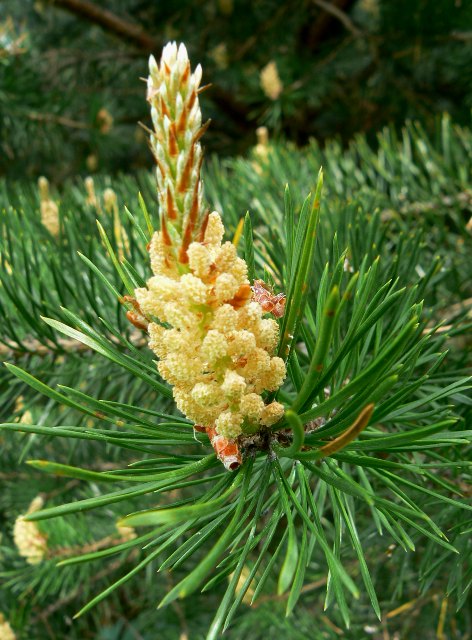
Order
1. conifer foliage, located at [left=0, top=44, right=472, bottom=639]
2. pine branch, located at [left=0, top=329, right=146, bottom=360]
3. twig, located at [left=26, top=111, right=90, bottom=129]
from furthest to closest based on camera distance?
twig, located at [left=26, top=111, right=90, bottom=129] < pine branch, located at [left=0, top=329, right=146, bottom=360] < conifer foliage, located at [left=0, top=44, right=472, bottom=639]

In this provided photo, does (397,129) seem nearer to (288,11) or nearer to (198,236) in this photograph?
(288,11)

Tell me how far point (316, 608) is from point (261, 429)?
76 cm

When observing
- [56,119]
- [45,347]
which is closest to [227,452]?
[45,347]

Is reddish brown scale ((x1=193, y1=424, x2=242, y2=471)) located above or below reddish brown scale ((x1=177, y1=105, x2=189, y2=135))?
below

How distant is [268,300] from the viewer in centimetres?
36

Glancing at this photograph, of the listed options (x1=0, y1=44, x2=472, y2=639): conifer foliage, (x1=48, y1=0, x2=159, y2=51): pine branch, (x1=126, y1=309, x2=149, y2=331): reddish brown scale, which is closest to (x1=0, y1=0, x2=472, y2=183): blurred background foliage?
(x1=48, y1=0, x2=159, y2=51): pine branch

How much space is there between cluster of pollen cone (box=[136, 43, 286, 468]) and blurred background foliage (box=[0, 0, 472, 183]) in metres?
1.17

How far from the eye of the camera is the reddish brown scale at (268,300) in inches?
14.1

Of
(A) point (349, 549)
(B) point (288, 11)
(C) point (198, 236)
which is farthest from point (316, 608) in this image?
(B) point (288, 11)

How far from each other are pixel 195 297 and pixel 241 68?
148 cm

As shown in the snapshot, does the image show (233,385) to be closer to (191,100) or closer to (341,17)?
(191,100)

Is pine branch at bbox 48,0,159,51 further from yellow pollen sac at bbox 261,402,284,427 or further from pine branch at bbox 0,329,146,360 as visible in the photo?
yellow pollen sac at bbox 261,402,284,427

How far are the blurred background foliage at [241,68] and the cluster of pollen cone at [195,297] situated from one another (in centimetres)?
117

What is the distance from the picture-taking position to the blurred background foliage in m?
1.40
